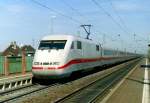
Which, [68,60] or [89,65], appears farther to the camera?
[89,65]

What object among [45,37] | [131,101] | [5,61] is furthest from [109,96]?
[5,61]

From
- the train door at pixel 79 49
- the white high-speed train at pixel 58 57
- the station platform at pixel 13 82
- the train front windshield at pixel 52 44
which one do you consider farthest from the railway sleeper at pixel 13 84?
the train door at pixel 79 49

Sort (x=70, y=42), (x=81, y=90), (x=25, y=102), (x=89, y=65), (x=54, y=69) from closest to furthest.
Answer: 1. (x=25, y=102)
2. (x=81, y=90)
3. (x=54, y=69)
4. (x=70, y=42)
5. (x=89, y=65)

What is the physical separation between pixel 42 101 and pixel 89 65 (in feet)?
53.9

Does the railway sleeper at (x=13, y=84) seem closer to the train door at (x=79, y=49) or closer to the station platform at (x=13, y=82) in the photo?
the station platform at (x=13, y=82)

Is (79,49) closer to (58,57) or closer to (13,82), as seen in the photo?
(58,57)

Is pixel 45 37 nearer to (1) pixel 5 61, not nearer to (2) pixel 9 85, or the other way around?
(1) pixel 5 61

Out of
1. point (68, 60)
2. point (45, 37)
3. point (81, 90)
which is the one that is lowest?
point (81, 90)

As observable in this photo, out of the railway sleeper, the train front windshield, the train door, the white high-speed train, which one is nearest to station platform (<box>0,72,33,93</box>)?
the railway sleeper

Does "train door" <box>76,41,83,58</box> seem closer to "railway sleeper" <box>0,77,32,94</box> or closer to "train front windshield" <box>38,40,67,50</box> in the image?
"train front windshield" <box>38,40,67,50</box>

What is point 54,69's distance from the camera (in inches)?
889

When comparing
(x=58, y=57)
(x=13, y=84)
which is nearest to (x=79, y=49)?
(x=58, y=57)

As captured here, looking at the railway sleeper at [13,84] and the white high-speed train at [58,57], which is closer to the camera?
the railway sleeper at [13,84]

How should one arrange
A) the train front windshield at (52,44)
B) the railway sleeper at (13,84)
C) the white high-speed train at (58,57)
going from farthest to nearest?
the train front windshield at (52,44) < the white high-speed train at (58,57) < the railway sleeper at (13,84)
